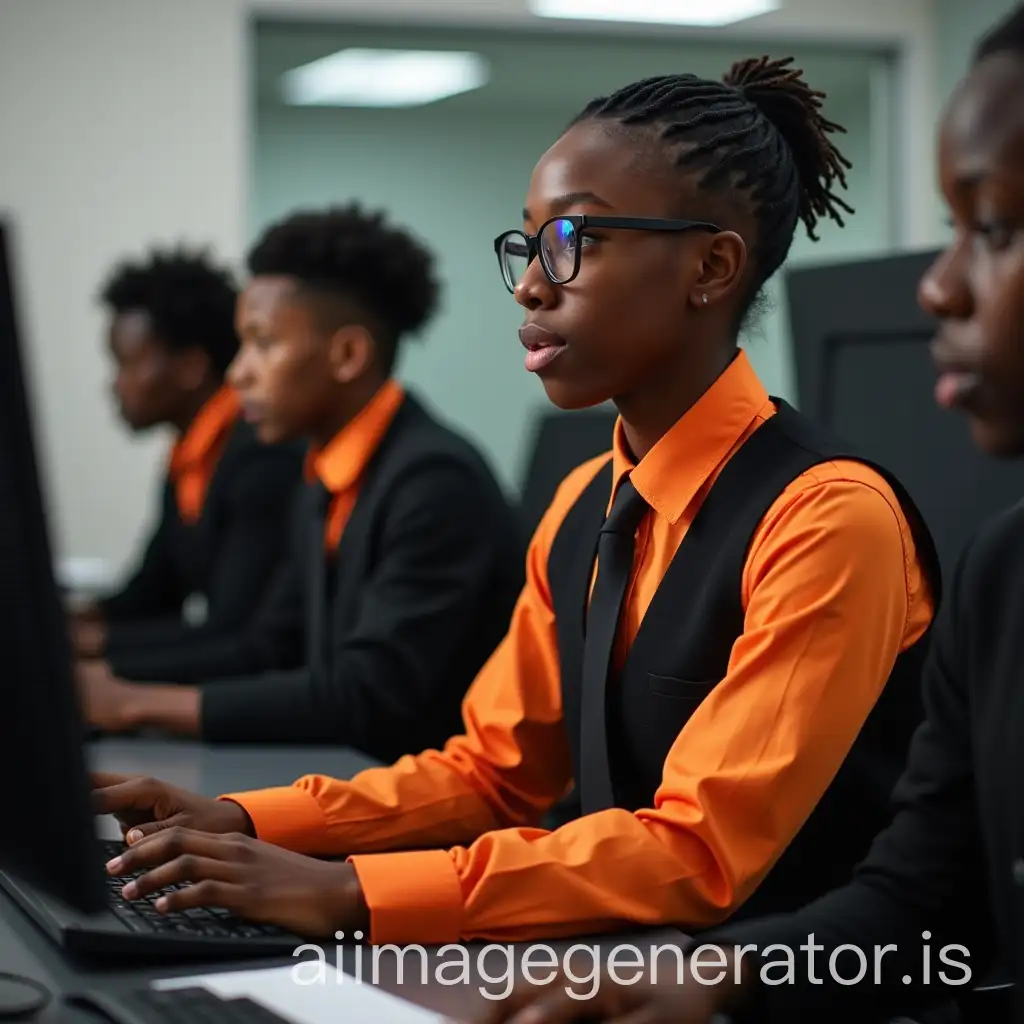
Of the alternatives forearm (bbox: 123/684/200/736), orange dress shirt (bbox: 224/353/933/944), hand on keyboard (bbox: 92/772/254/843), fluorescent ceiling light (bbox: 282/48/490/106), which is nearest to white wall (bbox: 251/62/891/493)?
fluorescent ceiling light (bbox: 282/48/490/106)

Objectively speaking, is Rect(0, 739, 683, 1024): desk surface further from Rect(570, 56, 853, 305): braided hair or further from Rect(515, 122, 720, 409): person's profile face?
Rect(570, 56, 853, 305): braided hair

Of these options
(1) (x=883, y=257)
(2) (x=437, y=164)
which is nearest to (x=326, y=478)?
(1) (x=883, y=257)

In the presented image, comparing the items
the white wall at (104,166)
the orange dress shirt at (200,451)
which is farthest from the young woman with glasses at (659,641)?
the white wall at (104,166)

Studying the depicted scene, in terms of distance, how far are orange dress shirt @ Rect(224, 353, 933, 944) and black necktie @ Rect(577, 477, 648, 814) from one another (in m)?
0.02

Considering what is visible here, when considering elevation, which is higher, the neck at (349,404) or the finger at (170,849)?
the neck at (349,404)

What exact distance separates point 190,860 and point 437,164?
154 inches

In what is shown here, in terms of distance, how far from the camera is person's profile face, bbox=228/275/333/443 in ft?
7.70

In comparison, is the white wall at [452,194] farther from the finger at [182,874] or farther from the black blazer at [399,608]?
the finger at [182,874]

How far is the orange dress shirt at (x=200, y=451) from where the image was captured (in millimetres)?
3229

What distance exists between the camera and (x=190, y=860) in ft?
3.57

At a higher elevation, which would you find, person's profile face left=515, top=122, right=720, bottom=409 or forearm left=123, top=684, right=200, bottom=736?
person's profile face left=515, top=122, right=720, bottom=409

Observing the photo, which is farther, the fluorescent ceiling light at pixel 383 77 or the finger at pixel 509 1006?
the fluorescent ceiling light at pixel 383 77

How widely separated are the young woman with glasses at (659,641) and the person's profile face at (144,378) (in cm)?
200

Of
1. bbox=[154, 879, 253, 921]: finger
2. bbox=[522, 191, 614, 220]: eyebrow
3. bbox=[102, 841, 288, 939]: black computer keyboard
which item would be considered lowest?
bbox=[102, 841, 288, 939]: black computer keyboard
